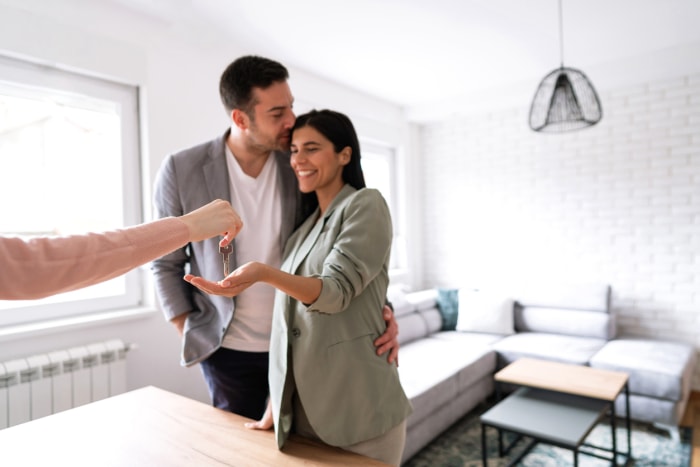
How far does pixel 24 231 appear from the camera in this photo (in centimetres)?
244

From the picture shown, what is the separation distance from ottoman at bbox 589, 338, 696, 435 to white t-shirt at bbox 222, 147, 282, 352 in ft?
9.47

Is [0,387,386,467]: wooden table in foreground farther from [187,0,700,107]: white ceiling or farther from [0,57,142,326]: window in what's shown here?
[187,0,700,107]: white ceiling

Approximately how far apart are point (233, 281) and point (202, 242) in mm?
634

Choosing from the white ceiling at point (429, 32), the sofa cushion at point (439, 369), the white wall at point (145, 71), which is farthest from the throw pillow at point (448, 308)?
the white wall at point (145, 71)

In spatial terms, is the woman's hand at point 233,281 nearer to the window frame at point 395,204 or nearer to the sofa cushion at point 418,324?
the sofa cushion at point 418,324

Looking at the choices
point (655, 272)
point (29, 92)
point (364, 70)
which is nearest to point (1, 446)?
point (29, 92)

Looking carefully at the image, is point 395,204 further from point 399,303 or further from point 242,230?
point 242,230

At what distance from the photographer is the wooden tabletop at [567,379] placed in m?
2.75

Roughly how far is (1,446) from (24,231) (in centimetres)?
157

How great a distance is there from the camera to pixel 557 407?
2754mm

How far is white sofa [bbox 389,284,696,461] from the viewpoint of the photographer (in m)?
3.15

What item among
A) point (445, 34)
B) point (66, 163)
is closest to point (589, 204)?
point (445, 34)

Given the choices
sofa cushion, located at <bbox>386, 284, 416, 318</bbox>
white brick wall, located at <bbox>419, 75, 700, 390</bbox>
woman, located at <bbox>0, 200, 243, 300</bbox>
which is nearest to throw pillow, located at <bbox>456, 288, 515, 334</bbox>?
sofa cushion, located at <bbox>386, 284, 416, 318</bbox>

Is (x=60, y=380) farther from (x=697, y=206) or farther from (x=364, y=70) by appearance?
(x=697, y=206)
